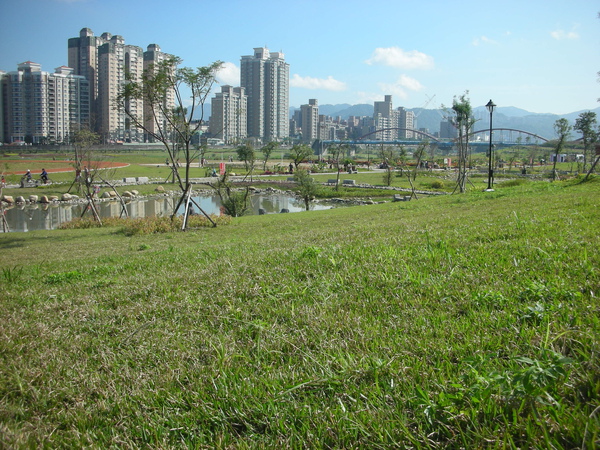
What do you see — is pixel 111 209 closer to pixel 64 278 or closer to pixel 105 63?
pixel 64 278

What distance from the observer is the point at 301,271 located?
4.65 m

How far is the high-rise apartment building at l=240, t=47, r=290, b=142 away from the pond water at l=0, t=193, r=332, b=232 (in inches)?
5472

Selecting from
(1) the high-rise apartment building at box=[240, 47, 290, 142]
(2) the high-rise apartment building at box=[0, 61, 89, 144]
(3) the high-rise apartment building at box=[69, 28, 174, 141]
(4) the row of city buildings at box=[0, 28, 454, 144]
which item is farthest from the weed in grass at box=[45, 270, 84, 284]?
(1) the high-rise apartment building at box=[240, 47, 290, 142]

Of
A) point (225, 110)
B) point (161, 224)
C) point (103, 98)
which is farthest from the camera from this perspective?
point (225, 110)

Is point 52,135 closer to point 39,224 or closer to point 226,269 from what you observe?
point 39,224

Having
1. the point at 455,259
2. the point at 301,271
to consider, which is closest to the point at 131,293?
the point at 301,271

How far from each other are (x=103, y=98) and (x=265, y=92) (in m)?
84.9

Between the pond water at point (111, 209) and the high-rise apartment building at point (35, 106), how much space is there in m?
38.7

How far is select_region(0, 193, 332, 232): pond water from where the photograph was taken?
30125 millimetres

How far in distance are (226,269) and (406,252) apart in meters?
2.07

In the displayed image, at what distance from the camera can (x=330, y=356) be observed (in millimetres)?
2656

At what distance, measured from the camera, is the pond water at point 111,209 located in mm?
30125

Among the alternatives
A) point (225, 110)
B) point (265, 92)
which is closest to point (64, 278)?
point (225, 110)

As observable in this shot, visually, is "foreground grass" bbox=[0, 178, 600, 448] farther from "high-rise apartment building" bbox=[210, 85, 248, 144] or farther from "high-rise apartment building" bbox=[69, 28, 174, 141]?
"high-rise apartment building" bbox=[210, 85, 248, 144]
